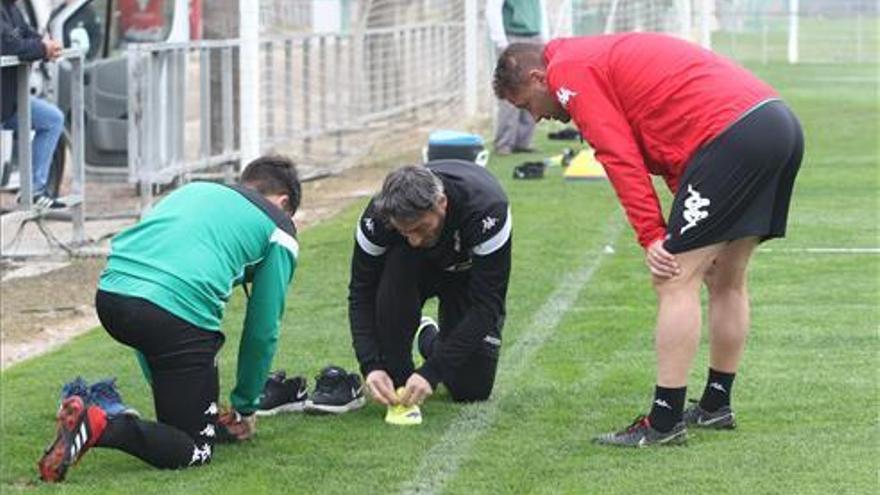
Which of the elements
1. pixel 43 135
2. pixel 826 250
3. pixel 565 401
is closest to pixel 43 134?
pixel 43 135

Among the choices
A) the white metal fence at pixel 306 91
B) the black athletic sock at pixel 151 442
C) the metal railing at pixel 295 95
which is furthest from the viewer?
the white metal fence at pixel 306 91

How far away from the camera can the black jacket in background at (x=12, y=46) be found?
12.3m

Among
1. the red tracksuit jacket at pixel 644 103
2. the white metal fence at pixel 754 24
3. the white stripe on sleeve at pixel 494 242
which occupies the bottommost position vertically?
the white metal fence at pixel 754 24

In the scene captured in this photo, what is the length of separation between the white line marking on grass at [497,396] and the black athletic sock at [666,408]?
68cm

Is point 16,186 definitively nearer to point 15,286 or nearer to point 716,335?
point 15,286

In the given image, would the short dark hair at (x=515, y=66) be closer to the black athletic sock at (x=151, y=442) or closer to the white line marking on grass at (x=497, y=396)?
the white line marking on grass at (x=497, y=396)

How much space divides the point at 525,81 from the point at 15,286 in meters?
6.03

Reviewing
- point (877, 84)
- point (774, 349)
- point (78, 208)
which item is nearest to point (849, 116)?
point (877, 84)

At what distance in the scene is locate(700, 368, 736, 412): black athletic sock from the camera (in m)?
7.25

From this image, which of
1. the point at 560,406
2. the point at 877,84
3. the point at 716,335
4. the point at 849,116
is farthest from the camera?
the point at 877,84

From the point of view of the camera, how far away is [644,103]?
688cm

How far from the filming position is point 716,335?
23.9ft

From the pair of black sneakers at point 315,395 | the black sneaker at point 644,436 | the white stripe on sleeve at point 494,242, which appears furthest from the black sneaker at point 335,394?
the black sneaker at point 644,436

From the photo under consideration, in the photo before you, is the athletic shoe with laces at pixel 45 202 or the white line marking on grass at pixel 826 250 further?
the athletic shoe with laces at pixel 45 202
